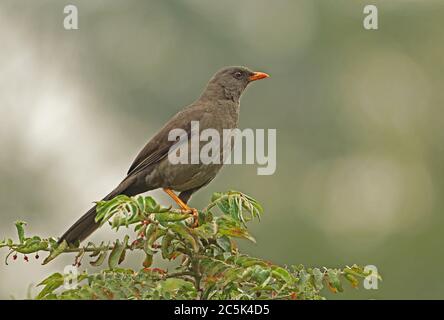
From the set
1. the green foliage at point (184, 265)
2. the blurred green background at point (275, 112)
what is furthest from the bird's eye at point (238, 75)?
the green foliage at point (184, 265)

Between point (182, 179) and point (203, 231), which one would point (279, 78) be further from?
point (203, 231)

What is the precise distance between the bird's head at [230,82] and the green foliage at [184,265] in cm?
289

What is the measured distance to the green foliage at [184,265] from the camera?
2.89 meters

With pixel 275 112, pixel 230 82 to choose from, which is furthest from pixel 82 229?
pixel 275 112

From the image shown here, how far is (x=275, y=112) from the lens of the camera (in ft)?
41.7

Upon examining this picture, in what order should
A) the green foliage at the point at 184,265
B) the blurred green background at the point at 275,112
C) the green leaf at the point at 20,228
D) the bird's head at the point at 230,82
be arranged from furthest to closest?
the blurred green background at the point at 275,112, the bird's head at the point at 230,82, the green leaf at the point at 20,228, the green foliage at the point at 184,265

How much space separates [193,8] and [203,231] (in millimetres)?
12704

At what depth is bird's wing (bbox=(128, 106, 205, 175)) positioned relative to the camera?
219 inches

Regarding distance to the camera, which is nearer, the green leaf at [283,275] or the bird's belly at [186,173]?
the green leaf at [283,275]

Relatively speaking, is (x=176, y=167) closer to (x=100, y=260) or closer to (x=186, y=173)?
(x=186, y=173)

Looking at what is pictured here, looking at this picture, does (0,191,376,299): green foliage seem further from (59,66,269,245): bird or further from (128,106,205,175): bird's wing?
(128,106,205,175): bird's wing

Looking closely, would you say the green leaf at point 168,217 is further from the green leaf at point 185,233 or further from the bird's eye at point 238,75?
the bird's eye at point 238,75

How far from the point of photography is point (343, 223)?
9.74 meters

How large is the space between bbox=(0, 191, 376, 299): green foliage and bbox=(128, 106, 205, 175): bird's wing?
216cm
